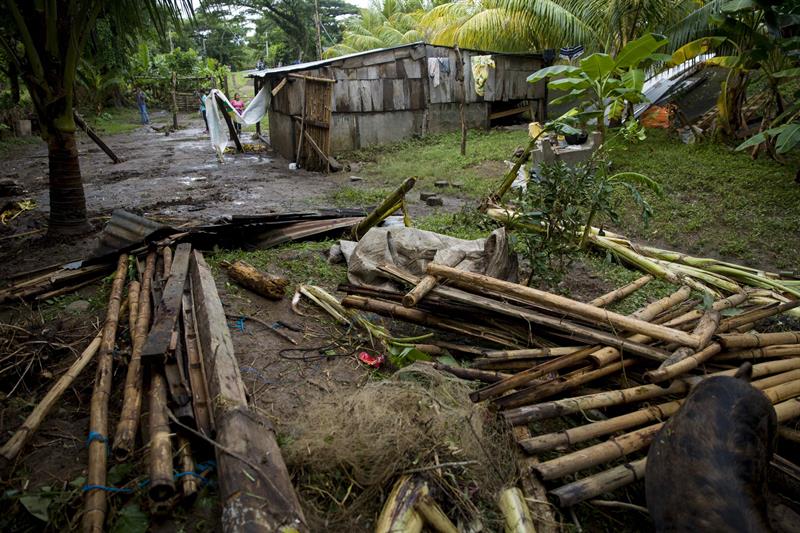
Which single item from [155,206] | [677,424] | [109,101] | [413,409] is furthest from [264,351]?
[109,101]

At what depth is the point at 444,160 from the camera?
40.3ft

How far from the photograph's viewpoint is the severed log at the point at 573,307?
3221 mm

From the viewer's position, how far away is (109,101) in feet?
81.1

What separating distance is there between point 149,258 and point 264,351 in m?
1.80

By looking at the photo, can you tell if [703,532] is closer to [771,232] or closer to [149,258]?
[149,258]

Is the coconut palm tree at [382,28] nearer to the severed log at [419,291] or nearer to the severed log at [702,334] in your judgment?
the severed log at [419,291]

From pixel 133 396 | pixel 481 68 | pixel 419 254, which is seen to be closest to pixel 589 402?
pixel 419 254

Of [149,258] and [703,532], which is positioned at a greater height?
[149,258]

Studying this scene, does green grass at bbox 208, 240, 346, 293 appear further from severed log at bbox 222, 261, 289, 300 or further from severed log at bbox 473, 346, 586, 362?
severed log at bbox 473, 346, 586, 362

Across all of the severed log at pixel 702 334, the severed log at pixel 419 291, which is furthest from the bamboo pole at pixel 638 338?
the severed log at pixel 419 291

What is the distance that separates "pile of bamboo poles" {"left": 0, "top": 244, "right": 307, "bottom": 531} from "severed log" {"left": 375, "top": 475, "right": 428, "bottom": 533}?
0.39 m

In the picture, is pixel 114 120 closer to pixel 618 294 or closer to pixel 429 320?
pixel 429 320

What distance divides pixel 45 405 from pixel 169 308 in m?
0.99

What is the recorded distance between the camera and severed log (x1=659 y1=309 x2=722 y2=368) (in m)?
3.08
